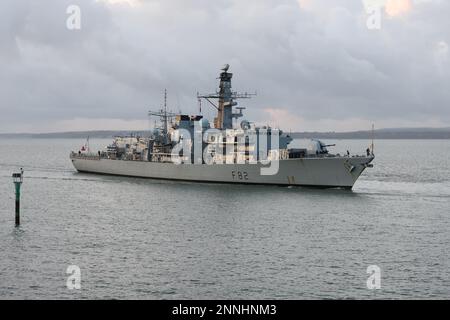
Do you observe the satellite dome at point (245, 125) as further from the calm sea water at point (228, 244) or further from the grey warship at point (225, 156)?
the calm sea water at point (228, 244)

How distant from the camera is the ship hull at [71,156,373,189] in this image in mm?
57531

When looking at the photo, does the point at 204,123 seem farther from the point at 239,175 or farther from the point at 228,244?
the point at 228,244

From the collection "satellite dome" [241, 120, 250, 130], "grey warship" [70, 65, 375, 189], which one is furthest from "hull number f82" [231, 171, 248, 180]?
"satellite dome" [241, 120, 250, 130]

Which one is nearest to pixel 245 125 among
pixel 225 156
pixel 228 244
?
pixel 225 156

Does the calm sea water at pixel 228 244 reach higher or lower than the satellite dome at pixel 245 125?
lower

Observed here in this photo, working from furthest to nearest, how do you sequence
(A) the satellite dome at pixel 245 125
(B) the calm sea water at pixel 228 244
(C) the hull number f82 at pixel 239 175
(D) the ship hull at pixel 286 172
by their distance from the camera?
(A) the satellite dome at pixel 245 125, (C) the hull number f82 at pixel 239 175, (D) the ship hull at pixel 286 172, (B) the calm sea water at pixel 228 244

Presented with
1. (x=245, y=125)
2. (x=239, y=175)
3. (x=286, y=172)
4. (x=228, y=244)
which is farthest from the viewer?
(x=245, y=125)

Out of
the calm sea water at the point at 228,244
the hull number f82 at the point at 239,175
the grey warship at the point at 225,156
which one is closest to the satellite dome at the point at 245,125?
the grey warship at the point at 225,156

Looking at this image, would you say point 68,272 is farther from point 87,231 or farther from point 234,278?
point 87,231

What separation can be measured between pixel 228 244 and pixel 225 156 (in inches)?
1201

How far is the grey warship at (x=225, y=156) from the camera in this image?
192ft

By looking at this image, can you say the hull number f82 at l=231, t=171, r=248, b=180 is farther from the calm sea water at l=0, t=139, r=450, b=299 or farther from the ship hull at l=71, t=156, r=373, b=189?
the calm sea water at l=0, t=139, r=450, b=299

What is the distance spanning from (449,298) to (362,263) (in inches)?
227

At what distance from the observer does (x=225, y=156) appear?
63.8 m
